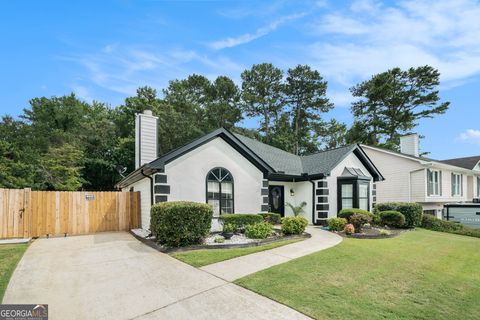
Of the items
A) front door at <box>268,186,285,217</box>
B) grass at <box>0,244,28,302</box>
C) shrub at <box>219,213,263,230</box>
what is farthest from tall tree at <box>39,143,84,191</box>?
shrub at <box>219,213,263,230</box>

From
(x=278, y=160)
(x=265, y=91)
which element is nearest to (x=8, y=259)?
(x=278, y=160)

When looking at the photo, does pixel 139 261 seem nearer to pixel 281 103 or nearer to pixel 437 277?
pixel 437 277

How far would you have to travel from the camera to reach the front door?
15828mm

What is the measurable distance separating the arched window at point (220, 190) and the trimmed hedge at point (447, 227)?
40.4 feet

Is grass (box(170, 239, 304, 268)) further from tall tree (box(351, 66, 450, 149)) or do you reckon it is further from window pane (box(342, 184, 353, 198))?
tall tree (box(351, 66, 450, 149))

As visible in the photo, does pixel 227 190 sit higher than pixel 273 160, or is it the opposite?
pixel 273 160

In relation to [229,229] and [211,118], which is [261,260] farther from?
[211,118]

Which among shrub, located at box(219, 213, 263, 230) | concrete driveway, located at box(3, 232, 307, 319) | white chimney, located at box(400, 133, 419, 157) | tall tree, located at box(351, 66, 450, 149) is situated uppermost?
tall tree, located at box(351, 66, 450, 149)

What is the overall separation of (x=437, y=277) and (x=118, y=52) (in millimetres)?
14605

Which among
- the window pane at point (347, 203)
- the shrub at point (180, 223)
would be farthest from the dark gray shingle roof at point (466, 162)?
the shrub at point (180, 223)

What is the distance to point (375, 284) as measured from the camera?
18.6ft

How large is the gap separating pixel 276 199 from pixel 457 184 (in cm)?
1924

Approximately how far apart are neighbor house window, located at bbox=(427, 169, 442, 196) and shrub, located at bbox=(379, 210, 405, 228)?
28.6ft

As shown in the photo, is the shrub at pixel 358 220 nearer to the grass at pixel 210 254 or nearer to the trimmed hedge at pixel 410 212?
the trimmed hedge at pixel 410 212
